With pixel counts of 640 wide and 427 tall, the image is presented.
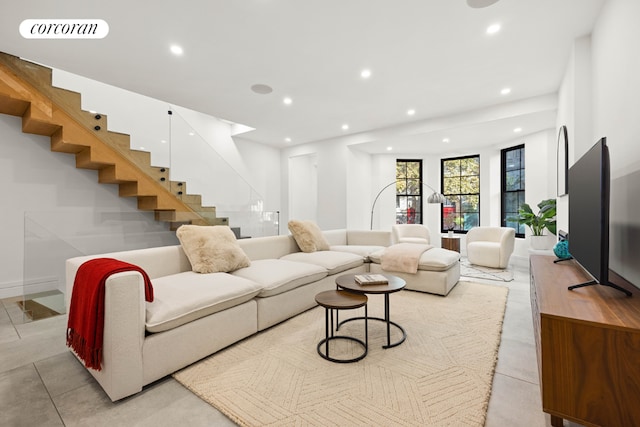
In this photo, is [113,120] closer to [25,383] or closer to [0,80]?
[0,80]

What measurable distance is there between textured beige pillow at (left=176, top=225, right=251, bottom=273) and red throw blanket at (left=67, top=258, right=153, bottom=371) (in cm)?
75

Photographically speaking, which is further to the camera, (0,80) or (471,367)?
(0,80)

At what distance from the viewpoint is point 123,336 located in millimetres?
1552

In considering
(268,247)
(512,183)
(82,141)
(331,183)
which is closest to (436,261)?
(268,247)

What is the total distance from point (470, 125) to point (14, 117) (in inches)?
254

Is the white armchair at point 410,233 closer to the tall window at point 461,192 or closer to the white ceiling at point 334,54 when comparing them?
the tall window at point 461,192

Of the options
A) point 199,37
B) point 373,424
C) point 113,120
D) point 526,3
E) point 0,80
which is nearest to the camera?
point 373,424

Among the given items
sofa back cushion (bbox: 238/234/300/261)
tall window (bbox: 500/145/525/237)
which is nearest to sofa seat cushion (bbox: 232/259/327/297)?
sofa back cushion (bbox: 238/234/300/261)

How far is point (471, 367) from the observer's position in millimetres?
1843

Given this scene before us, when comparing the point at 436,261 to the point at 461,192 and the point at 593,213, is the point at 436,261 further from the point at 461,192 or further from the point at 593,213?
the point at 461,192

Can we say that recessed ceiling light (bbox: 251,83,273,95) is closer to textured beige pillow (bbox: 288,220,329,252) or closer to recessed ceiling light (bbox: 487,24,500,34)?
textured beige pillow (bbox: 288,220,329,252)

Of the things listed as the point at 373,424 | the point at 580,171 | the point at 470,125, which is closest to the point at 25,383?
the point at 373,424

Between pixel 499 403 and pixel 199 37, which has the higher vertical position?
pixel 199 37

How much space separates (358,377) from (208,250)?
164cm
